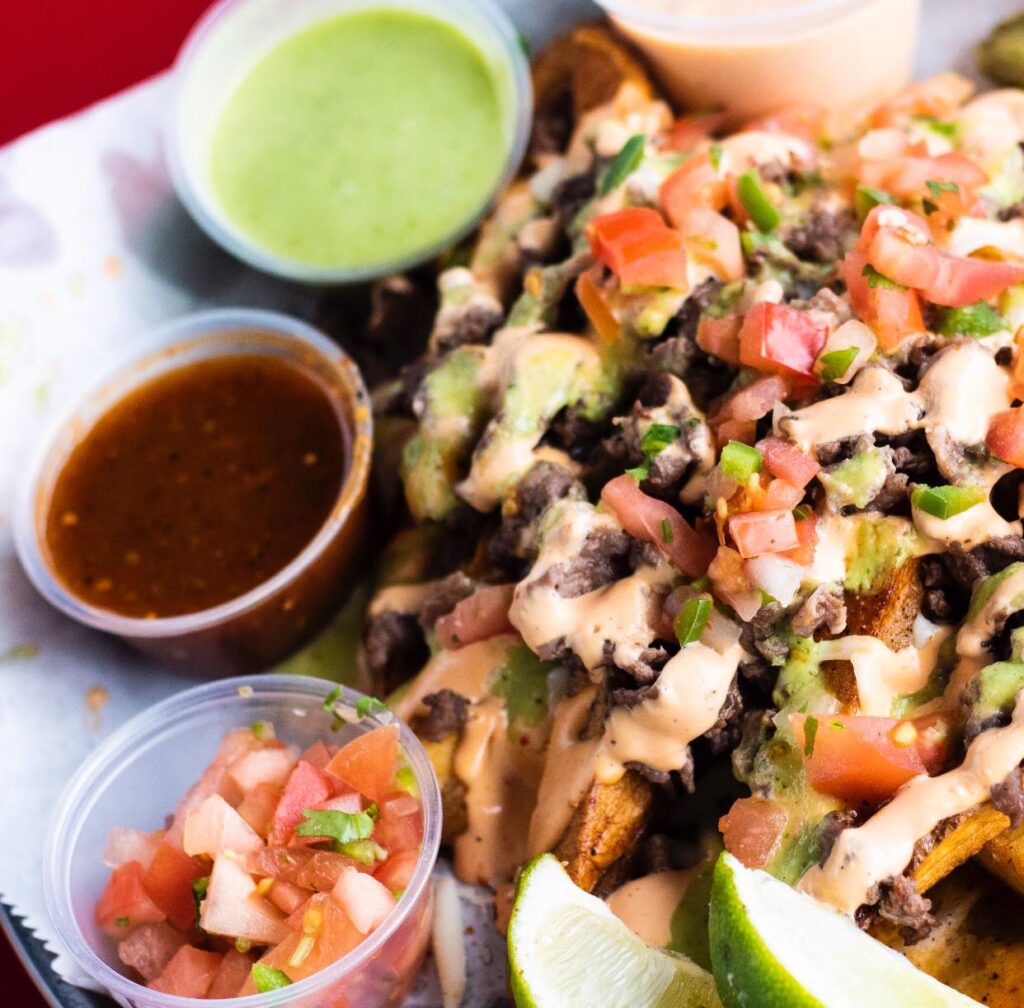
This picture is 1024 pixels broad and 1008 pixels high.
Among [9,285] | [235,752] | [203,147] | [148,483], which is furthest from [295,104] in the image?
→ [235,752]

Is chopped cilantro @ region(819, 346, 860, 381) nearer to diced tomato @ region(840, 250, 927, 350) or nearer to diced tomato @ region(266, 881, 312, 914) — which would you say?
diced tomato @ region(840, 250, 927, 350)

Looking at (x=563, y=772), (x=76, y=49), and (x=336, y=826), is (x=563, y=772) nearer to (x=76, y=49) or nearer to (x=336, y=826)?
(x=336, y=826)

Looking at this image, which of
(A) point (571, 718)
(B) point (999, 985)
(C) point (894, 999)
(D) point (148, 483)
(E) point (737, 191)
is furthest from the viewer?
(D) point (148, 483)

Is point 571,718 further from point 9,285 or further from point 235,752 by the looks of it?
point 9,285

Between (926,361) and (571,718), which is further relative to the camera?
(571,718)

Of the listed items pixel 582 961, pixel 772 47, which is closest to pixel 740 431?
pixel 582 961
